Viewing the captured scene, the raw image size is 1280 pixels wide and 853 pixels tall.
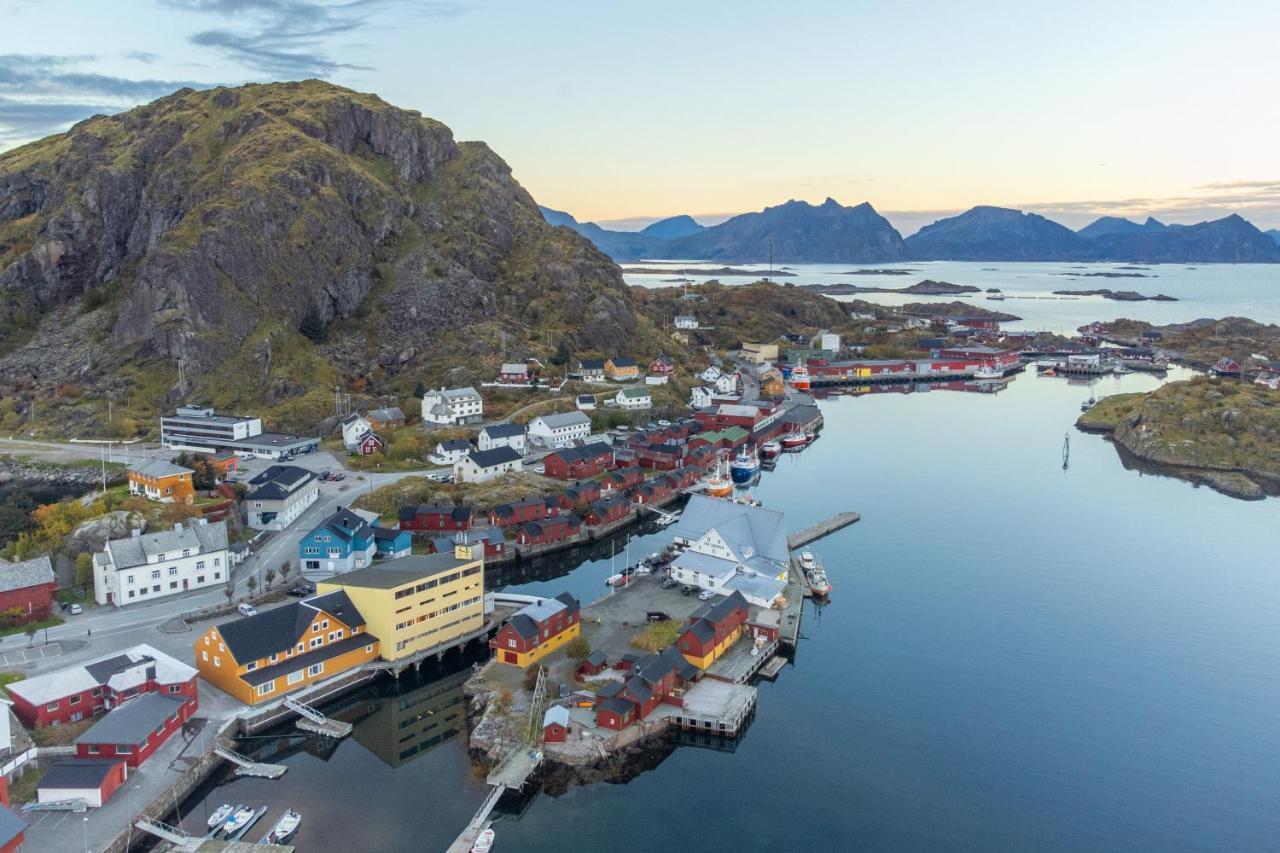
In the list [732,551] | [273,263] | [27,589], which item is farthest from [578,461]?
[273,263]

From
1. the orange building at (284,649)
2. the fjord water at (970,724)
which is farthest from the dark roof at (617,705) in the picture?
the orange building at (284,649)

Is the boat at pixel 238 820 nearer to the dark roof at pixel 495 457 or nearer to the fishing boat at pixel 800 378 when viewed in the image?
the dark roof at pixel 495 457

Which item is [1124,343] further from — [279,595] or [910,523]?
[279,595]

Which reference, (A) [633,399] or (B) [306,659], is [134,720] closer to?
(B) [306,659]

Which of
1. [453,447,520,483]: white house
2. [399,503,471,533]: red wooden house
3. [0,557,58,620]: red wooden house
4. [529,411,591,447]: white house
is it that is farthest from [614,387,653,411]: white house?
[0,557,58,620]: red wooden house

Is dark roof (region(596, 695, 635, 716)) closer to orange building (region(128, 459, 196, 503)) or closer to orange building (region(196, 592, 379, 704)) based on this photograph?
orange building (region(196, 592, 379, 704))

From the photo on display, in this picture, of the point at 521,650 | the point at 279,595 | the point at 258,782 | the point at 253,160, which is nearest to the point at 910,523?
the point at 521,650
